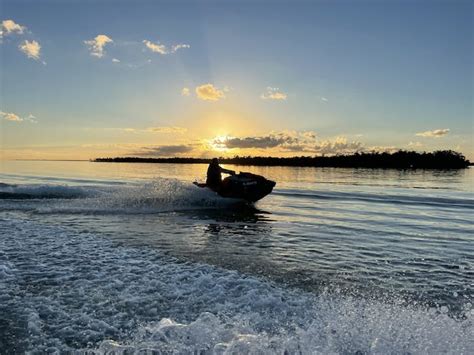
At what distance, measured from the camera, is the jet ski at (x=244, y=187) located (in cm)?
2277

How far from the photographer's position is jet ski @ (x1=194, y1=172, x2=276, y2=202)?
74.7 feet

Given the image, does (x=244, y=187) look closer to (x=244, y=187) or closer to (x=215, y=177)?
(x=244, y=187)

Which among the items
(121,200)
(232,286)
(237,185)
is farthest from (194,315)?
(121,200)

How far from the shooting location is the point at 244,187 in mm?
22797

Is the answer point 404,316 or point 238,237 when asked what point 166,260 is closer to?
point 238,237

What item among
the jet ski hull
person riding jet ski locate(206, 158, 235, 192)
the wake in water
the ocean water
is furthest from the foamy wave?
person riding jet ski locate(206, 158, 235, 192)

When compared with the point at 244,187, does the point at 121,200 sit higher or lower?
lower

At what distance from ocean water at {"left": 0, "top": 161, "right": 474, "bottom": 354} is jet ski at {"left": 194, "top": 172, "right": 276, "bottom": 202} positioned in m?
5.76

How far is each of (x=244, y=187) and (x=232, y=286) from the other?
15.1m

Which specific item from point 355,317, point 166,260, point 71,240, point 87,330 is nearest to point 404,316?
point 355,317

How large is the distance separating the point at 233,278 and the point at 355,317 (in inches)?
117

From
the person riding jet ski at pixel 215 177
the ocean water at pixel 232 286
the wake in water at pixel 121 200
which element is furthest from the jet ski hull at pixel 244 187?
the ocean water at pixel 232 286

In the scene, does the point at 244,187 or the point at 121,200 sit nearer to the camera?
the point at 121,200

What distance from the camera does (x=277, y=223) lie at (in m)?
17.0
